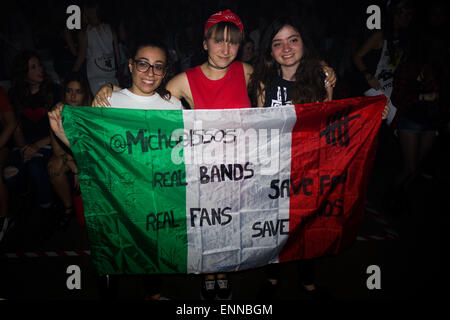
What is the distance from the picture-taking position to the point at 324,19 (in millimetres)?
6289

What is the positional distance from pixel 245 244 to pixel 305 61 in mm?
1392

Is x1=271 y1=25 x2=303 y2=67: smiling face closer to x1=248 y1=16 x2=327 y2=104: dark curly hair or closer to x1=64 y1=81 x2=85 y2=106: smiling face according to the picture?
x1=248 y1=16 x2=327 y2=104: dark curly hair

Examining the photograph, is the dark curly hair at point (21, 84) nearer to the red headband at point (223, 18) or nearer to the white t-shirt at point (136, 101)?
the white t-shirt at point (136, 101)

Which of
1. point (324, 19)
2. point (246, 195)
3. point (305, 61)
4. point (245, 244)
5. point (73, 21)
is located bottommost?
point (245, 244)

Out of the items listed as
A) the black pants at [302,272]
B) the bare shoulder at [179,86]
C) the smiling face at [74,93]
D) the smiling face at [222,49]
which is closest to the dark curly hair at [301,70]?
the smiling face at [222,49]

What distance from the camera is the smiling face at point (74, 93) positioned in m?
3.29

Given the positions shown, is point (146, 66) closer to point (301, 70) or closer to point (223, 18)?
point (223, 18)

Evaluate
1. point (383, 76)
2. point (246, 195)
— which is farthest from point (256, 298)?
point (383, 76)

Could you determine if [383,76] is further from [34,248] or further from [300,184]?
[34,248]

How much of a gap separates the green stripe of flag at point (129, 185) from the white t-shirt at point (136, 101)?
224mm

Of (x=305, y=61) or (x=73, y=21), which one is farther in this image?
(x=73, y=21)

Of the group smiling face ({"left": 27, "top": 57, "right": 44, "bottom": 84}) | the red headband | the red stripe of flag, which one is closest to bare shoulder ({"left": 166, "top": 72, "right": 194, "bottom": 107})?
the red headband

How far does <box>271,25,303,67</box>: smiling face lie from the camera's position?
7.65 ft

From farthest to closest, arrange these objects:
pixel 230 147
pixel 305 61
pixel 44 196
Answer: pixel 44 196, pixel 305 61, pixel 230 147
